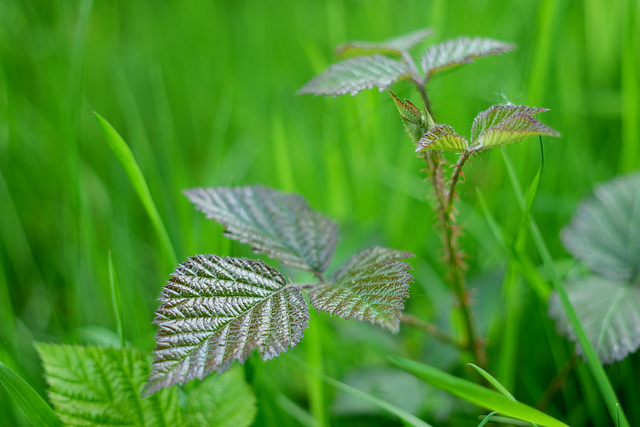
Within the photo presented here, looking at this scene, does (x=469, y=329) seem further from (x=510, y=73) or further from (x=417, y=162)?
(x=510, y=73)

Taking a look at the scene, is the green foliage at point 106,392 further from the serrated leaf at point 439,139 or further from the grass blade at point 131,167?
the serrated leaf at point 439,139

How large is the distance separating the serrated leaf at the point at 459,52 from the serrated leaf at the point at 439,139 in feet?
0.58

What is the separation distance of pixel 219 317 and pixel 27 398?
29 centimetres

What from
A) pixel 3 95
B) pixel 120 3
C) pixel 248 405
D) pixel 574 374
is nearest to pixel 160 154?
pixel 3 95

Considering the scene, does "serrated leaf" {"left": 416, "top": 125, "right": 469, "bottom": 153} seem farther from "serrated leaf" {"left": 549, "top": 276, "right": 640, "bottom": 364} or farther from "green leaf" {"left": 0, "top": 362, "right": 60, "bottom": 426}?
"green leaf" {"left": 0, "top": 362, "right": 60, "bottom": 426}

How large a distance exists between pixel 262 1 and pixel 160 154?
1.08 meters

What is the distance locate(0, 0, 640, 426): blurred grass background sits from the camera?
1.06 metres

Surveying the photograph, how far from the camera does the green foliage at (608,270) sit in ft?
2.52

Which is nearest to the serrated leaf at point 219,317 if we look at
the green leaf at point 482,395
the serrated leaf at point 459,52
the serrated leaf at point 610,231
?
the green leaf at point 482,395

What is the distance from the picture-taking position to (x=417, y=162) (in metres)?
1.54

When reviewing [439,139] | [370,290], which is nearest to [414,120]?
[439,139]

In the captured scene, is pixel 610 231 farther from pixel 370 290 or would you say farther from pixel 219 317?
pixel 219 317

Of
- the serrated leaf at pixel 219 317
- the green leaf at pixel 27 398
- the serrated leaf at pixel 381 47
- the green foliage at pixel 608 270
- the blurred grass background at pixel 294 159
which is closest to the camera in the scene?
the serrated leaf at pixel 219 317

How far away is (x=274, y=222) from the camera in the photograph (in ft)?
2.63
